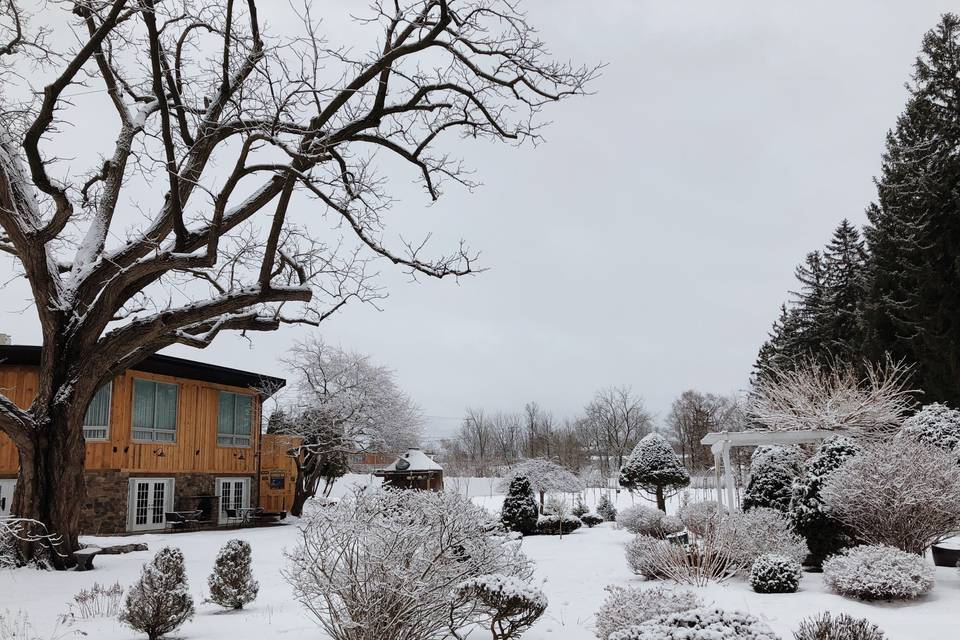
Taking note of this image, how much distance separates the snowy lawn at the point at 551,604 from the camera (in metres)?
7.08

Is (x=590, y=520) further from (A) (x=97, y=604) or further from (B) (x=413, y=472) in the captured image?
(A) (x=97, y=604)

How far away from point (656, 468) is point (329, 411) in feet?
35.6

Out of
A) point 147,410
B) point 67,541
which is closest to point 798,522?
point 67,541

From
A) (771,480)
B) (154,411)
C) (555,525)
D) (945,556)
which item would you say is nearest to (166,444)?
(154,411)

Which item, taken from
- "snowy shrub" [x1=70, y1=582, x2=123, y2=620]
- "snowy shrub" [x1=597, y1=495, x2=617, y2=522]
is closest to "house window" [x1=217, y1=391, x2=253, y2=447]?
"snowy shrub" [x1=597, y1=495, x2=617, y2=522]

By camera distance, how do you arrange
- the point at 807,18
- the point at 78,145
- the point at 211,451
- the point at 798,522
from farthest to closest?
1. the point at 211,451
2. the point at 78,145
3. the point at 798,522
4. the point at 807,18

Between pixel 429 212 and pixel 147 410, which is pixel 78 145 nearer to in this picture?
pixel 429 212

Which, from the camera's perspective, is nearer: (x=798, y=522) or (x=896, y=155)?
(x=798, y=522)

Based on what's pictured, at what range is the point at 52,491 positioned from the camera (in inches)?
456

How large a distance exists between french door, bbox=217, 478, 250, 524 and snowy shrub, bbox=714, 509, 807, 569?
16.7 metres

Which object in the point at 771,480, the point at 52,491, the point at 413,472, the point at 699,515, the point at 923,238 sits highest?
the point at 923,238

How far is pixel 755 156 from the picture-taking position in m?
12.8

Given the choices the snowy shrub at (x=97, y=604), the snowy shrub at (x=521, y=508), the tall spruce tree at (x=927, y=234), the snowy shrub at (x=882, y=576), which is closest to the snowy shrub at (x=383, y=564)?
the snowy shrub at (x=97, y=604)

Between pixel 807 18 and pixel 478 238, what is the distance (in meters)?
5.85
